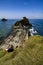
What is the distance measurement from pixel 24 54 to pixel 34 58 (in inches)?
37.9

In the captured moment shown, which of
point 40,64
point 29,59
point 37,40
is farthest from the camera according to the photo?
point 37,40

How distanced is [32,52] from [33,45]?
46.6 inches

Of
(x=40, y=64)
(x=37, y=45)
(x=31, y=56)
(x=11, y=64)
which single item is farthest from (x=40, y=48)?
(x=11, y=64)

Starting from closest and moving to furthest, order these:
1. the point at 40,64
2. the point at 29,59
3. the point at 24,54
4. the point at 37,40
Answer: the point at 40,64 < the point at 29,59 < the point at 24,54 < the point at 37,40

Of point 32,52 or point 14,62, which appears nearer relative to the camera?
point 14,62

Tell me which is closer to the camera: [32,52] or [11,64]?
[11,64]

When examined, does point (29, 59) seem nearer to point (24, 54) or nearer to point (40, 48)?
point (24, 54)

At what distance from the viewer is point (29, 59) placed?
349 inches

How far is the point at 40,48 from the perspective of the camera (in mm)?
10109

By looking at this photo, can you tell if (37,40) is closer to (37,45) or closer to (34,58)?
(37,45)

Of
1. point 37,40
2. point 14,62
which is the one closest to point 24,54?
point 14,62

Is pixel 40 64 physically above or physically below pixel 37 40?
below

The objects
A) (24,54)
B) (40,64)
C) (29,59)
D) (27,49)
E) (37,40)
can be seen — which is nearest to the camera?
(40,64)

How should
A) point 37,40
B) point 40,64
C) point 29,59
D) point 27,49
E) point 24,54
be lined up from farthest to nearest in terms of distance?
point 37,40 < point 27,49 < point 24,54 < point 29,59 < point 40,64
